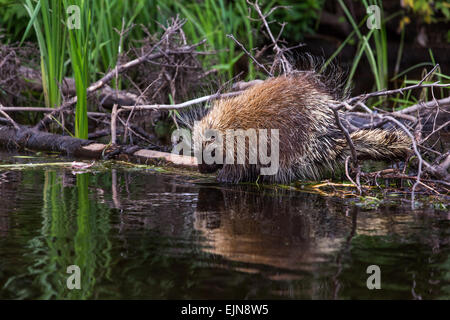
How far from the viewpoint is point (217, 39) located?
9.31m

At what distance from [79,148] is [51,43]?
1.12 meters

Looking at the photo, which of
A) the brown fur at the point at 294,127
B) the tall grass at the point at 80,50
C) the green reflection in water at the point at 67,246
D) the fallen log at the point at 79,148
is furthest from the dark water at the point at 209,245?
the tall grass at the point at 80,50

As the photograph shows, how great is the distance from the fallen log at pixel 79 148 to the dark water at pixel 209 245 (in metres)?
1.03

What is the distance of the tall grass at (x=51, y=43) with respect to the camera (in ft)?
18.4

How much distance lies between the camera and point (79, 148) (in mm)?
5504

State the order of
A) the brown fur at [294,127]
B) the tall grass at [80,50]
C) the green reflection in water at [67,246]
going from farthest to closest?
1. the tall grass at [80,50]
2. the brown fur at [294,127]
3. the green reflection in water at [67,246]

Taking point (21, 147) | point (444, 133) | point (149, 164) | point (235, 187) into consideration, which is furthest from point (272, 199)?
point (444, 133)

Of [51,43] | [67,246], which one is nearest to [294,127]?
[67,246]

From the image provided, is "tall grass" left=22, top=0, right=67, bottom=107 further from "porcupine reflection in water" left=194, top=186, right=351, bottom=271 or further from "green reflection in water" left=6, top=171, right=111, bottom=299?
"porcupine reflection in water" left=194, top=186, right=351, bottom=271

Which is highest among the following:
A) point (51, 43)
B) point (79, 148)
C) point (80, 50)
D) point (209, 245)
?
point (51, 43)

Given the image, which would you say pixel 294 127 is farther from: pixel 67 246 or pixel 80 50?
pixel 67 246

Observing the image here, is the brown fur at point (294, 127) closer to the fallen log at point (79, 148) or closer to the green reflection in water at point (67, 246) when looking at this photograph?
the fallen log at point (79, 148)
